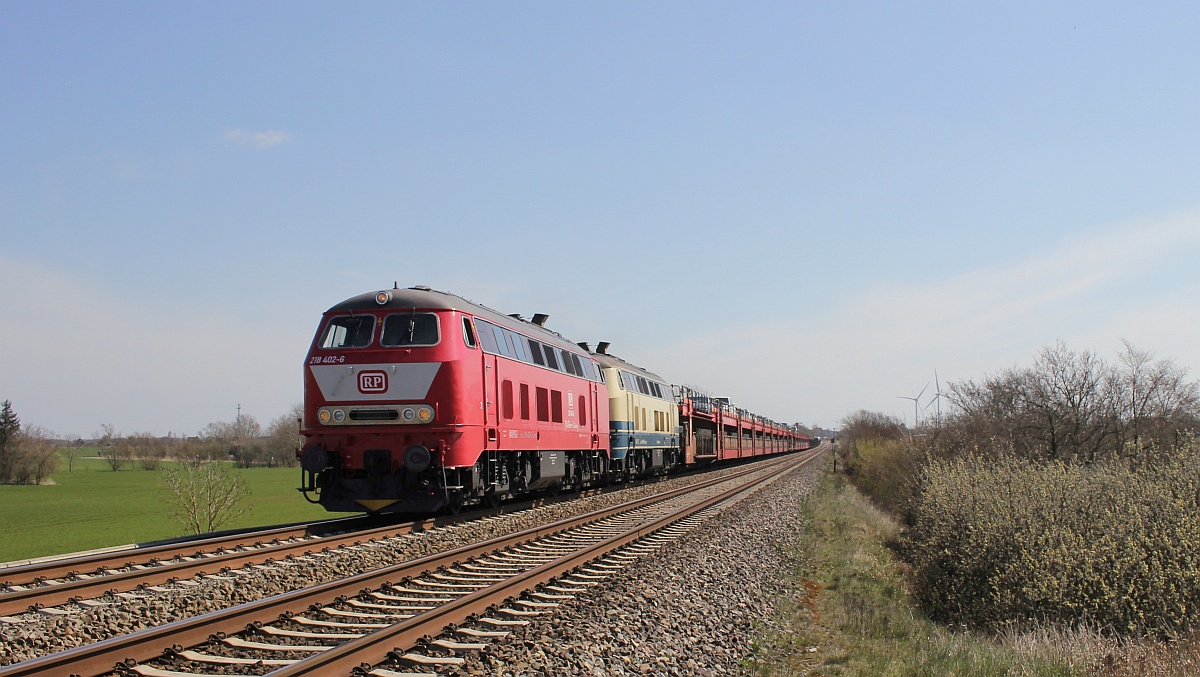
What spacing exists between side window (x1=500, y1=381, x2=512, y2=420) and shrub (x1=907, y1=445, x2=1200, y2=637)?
7.69 m

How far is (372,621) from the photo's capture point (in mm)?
7422

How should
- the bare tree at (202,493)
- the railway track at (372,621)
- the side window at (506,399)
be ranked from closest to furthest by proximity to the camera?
1. the railway track at (372,621)
2. the side window at (506,399)
3. the bare tree at (202,493)

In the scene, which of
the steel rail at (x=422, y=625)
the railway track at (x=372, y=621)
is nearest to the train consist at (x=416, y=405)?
the railway track at (x=372, y=621)

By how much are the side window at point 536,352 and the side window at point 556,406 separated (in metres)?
0.76

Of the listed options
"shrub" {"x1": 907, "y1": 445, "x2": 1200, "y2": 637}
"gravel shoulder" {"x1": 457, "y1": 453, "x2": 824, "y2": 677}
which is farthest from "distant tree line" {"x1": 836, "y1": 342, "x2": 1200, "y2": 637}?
"gravel shoulder" {"x1": 457, "y1": 453, "x2": 824, "y2": 677}

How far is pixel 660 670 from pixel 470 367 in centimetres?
863

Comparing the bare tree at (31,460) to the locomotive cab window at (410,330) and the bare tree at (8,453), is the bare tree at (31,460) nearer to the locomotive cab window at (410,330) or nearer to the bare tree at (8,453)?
the bare tree at (8,453)

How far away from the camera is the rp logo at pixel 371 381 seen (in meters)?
14.2

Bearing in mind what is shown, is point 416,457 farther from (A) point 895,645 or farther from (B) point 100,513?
(B) point 100,513

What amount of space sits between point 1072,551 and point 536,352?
36.5 feet

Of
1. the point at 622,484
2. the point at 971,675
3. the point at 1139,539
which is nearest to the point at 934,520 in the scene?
the point at 1139,539

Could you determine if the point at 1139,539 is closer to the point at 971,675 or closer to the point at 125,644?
the point at 971,675

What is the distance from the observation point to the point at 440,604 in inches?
318

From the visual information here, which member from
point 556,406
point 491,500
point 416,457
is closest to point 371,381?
point 416,457
